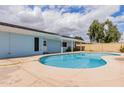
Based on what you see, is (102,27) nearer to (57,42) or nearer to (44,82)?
(57,42)

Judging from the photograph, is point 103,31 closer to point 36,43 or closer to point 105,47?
point 105,47

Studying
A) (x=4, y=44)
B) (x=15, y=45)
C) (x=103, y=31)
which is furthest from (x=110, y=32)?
(x=4, y=44)

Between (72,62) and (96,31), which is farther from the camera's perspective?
(96,31)

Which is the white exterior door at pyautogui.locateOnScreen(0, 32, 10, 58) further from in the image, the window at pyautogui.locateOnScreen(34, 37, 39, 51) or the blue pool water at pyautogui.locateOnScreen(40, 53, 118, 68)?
the window at pyautogui.locateOnScreen(34, 37, 39, 51)

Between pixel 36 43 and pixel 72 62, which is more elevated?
pixel 36 43

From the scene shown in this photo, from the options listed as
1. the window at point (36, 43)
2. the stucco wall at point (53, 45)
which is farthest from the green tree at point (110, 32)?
the window at point (36, 43)

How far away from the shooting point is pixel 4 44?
13312 mm

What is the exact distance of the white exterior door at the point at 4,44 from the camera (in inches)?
514

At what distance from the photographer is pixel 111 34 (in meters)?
39.8

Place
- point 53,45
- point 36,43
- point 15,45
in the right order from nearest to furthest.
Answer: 1. point 15,45
2. point 36,43
3. point 53,45

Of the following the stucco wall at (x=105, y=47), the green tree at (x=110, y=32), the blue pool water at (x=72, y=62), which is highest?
the green tree at (x=110, y=32)

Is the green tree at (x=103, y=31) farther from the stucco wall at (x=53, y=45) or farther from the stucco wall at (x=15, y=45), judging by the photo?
the stucco wall at (x=15, y=45)
